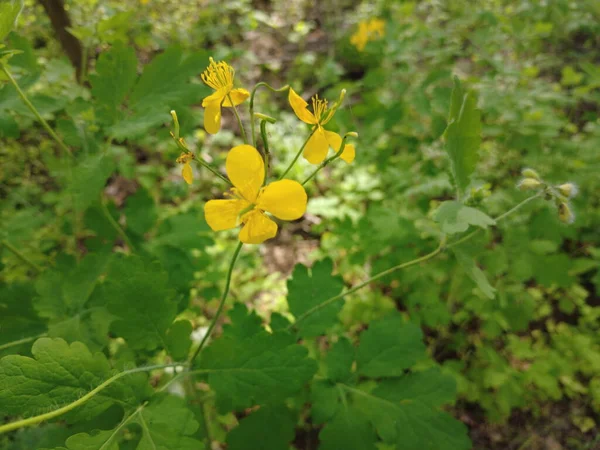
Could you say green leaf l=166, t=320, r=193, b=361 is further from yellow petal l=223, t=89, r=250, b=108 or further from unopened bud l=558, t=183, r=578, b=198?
unopened bud l=558, t=183, r=578, b=198

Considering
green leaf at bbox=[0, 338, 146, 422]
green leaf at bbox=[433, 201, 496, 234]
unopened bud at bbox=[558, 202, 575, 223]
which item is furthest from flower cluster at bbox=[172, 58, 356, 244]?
unopened bud at bbox=[558, 202, 575, 223]

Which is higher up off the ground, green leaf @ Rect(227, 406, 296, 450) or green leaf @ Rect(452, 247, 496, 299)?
green leaf @ Rect(452, 247, 496, 299)

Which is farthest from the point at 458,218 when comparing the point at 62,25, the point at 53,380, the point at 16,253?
the point at 62,25

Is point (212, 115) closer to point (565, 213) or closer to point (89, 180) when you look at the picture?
point (89, 180)

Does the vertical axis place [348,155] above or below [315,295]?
above

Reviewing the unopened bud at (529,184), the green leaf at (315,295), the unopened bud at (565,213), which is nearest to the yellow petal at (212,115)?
the green leaf at (315,295)
